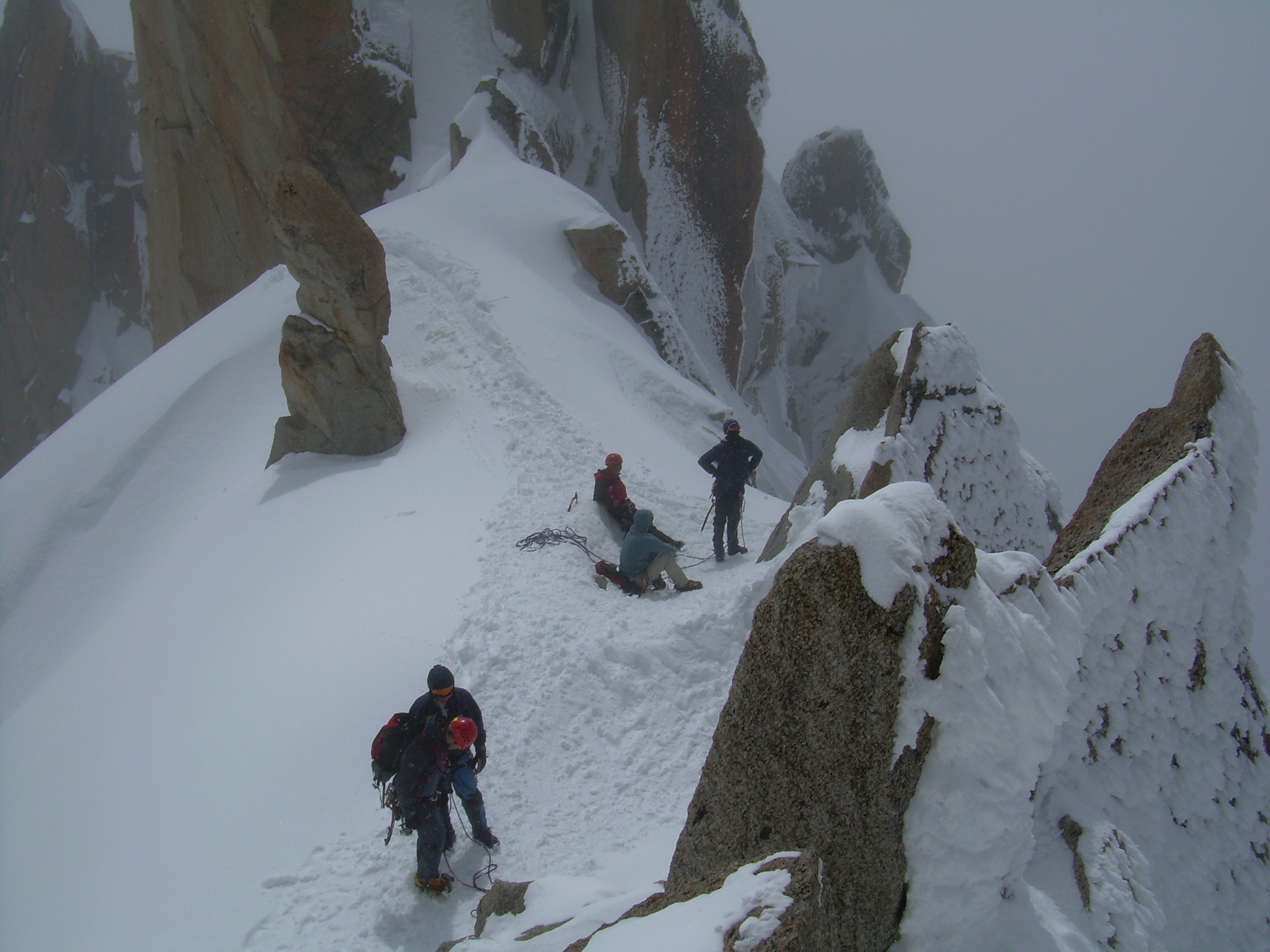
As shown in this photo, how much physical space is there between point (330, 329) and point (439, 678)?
21.9ft

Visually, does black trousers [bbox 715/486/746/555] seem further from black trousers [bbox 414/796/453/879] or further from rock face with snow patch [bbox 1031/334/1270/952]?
black trousers [bbox 414/796/453/879]

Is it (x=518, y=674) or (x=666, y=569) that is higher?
(x=666, y=569)

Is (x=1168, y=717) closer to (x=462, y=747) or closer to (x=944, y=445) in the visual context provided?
(x=944, y=445)

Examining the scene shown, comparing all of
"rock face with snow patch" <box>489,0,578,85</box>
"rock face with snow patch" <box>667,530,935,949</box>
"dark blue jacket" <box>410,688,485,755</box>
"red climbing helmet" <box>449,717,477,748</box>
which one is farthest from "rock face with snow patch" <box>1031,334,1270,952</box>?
"rock face with snow patch" <box>489,0,578,85</box>

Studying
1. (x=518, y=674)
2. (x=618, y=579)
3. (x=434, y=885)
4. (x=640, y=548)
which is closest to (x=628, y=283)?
(x=640, y=548)

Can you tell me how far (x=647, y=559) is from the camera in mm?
7465

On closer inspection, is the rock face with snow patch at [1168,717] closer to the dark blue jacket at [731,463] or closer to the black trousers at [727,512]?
the dark blue jacket at [731,463]

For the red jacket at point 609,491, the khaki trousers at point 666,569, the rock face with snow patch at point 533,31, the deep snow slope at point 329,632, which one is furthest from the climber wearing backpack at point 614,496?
the rock face with snow patch at point 533,31

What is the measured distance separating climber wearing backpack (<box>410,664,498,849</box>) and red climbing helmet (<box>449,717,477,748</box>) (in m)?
0.04

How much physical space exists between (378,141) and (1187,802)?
23.0 metres

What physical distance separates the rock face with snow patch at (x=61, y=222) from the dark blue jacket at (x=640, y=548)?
29.7 metres

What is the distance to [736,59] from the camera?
21.5m

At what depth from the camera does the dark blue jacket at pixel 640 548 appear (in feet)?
24.2

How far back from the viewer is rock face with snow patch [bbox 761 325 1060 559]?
609cm
